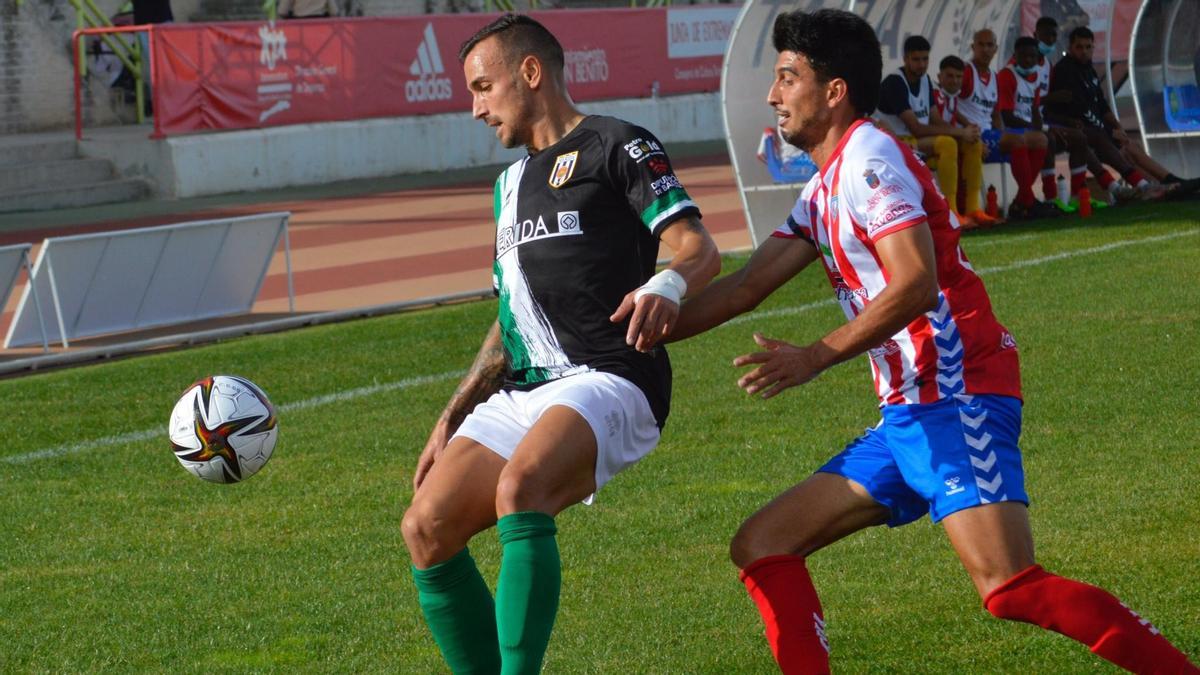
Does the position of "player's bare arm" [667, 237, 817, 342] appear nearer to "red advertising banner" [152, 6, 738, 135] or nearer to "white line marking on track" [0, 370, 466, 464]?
"white line marking on track" [0, 370, 466, 464]

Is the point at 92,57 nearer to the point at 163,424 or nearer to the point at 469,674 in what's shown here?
the point at 163,424

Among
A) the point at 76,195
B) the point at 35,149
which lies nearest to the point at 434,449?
the point at 76,195

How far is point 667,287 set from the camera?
4074 millimetres

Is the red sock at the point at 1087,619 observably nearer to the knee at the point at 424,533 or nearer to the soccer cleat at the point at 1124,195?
the knee at the point at 424,533

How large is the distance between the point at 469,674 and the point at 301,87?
66.4 ft

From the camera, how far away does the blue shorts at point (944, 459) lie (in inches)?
156

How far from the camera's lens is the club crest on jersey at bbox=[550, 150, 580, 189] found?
14.8ft

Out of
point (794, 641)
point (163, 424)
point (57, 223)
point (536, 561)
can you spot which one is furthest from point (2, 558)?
point (57, 223)

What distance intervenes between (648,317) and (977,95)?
45.0 feet

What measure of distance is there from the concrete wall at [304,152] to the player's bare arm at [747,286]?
62.3 feet

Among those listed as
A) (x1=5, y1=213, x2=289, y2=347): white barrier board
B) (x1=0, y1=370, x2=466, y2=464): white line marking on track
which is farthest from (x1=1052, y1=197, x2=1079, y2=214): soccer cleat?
(x1=0, y1=370, x2=466, y2=464): white line marking on track

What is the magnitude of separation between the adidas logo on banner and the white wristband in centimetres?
2180

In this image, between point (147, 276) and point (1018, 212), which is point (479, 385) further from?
point (1018, 212)

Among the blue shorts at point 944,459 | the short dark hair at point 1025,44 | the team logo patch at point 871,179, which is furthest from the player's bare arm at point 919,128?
the team logo patch at point 871,179
